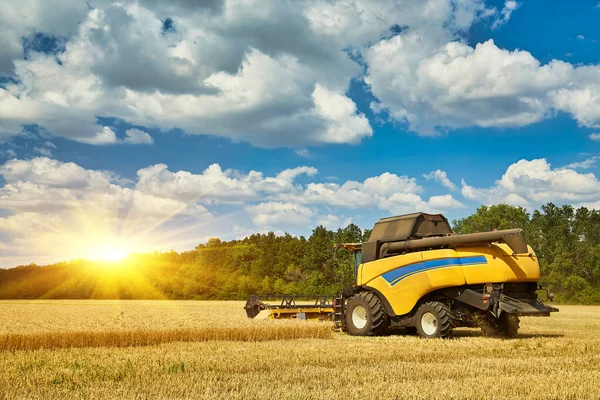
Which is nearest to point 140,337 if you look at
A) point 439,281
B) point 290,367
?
point 290,367

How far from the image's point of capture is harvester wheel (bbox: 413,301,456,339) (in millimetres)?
15109

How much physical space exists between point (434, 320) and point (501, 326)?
1.99m

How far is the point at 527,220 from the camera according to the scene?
292 ft

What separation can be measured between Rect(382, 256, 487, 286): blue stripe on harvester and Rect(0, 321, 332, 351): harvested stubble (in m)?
2.38

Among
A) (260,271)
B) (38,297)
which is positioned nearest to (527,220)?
(260,271)

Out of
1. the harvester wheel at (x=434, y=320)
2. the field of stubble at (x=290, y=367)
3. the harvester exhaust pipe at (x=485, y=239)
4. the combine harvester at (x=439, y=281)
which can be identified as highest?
the harvester exhaust pipe at (x=485, y=239)

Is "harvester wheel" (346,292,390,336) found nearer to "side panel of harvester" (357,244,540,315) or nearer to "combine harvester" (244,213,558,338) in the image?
"combine harvester" (244,213,558,338)

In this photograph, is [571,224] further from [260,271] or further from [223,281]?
[223,281]

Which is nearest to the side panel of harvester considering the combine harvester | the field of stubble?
the combine harvester

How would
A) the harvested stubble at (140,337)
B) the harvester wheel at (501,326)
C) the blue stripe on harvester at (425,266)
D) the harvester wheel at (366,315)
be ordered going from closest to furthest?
the harvested stubble at (140,337), the blue stripe on harvester at (425,266), the harvester wheel at (501,326), the harvester wheel at (366,315)

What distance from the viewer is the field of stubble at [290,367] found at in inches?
302

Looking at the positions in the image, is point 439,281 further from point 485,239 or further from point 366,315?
point 366,315

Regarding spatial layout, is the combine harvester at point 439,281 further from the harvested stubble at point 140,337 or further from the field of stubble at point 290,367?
the harvested stubble at point 140,337

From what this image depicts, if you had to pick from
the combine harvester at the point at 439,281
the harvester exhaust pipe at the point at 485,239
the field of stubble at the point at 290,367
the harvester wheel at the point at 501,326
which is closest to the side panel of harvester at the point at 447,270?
the combine harvester at the point at 439,281
